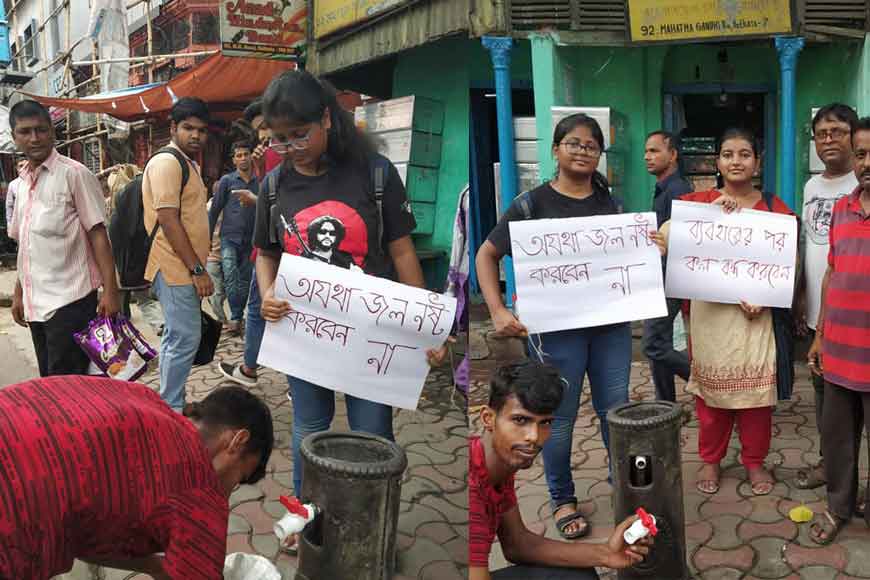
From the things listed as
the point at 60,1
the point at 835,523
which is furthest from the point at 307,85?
the point at 60,1

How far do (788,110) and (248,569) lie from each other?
2.65 meters

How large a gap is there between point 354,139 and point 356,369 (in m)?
0.55

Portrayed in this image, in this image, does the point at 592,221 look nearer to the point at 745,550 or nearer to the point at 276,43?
the point at 745,550

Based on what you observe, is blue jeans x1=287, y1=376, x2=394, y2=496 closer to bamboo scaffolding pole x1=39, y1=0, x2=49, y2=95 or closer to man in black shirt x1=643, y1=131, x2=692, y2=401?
man in black shirt x1=643, y1=131, x2=692, y2=401

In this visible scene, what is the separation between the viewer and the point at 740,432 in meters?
2.56

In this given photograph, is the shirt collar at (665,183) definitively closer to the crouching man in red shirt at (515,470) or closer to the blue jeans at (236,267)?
the crouching man in red shirt at (515,470)

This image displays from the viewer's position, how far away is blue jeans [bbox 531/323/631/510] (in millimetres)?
2141

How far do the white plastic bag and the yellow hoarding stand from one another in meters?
1.65

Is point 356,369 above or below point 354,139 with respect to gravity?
below

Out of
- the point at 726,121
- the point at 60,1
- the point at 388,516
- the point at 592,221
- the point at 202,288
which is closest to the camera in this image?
the point at 388,516

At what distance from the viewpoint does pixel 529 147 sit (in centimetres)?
211

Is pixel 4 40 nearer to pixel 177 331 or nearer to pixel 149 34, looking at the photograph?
pixel 149 34

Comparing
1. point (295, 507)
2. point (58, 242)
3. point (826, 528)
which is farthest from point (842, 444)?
point (58, 242)

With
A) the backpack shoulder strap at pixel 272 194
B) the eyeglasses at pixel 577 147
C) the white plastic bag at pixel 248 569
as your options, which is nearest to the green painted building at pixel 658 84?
the eyeglasses at pixel 577 147
